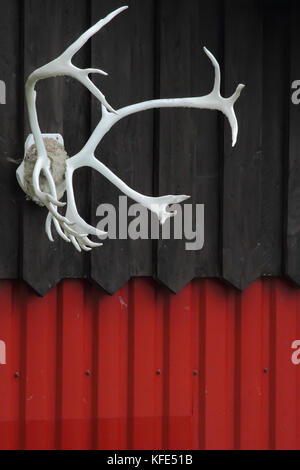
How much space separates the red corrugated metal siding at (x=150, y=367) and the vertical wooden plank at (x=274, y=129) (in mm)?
212

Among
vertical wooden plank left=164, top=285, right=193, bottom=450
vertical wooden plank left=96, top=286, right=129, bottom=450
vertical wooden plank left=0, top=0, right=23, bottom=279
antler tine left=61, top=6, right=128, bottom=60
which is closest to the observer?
antler tine left=61, top=6, right=128, bottom=60

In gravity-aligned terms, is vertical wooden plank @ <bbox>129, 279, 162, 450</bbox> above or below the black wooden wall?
below

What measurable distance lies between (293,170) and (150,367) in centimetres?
133

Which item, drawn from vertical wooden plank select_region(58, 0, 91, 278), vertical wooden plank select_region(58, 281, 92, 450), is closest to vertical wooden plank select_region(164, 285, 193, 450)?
vertical wooden plank select_region(58, 281, 92, 450)

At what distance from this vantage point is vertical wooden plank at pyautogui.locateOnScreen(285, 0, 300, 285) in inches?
205

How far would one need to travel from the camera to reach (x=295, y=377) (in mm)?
5305

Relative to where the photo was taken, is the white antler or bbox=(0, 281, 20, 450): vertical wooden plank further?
bbox=(0, 281, 20, 450): vertical wooden plank

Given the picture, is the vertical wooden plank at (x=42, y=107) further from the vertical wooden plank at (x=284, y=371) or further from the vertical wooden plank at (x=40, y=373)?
the vertical wooden plank at (x=284, y=371)

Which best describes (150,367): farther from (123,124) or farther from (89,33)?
(89,33)

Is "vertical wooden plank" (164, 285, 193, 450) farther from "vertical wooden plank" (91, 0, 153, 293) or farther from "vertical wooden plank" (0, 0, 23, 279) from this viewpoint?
"vertical wooden plank" (0, 0, 23, 279)

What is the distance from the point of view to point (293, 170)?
17.2ft

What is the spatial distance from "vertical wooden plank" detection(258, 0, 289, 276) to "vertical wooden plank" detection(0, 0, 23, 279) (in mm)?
1384

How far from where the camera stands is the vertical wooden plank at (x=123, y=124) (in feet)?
15.9

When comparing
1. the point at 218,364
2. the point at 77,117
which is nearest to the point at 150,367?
the point at 218,364
